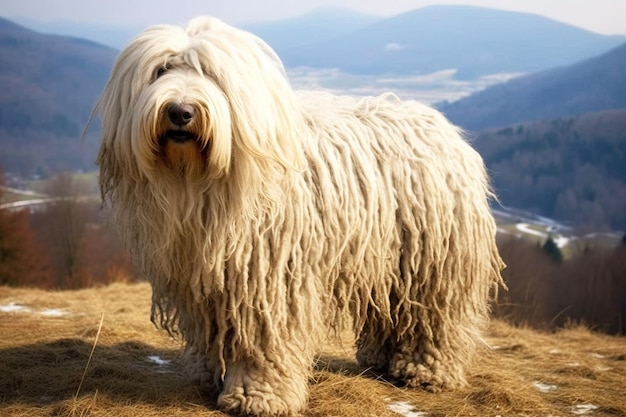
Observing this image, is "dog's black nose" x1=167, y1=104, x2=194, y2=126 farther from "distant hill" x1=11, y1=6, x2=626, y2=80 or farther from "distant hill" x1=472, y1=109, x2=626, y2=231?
"distant hill" x1=11, y1=6, x2=626, y2=80

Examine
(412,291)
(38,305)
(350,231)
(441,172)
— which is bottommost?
(38,305)

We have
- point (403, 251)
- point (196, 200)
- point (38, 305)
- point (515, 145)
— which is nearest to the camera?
point (196, 200)

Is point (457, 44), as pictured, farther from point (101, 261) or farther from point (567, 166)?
point (101, 261)

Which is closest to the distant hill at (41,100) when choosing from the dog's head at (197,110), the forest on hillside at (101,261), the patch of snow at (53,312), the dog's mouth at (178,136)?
the forest on hillside at (101,261)

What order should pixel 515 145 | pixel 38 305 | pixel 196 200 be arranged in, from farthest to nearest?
pixel 515 145 → pixel 38 305 → pixel 196 200

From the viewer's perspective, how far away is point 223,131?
3760 millimetres

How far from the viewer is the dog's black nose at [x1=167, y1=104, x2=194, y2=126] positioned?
361 centimetres

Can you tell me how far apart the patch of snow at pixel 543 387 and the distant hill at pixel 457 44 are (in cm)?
6965

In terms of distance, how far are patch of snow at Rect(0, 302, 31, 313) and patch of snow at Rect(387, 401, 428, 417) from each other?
15.4 feet

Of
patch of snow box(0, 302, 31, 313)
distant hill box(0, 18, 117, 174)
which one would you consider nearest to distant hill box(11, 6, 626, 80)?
distant hill box(0, 18, 117, 174)

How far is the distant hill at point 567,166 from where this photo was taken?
48406mm

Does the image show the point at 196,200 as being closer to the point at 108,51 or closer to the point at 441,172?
the point at 441,172

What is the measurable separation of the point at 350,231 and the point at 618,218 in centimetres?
4660

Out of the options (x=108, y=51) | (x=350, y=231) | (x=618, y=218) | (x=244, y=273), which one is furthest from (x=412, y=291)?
(x=108, y=51)
